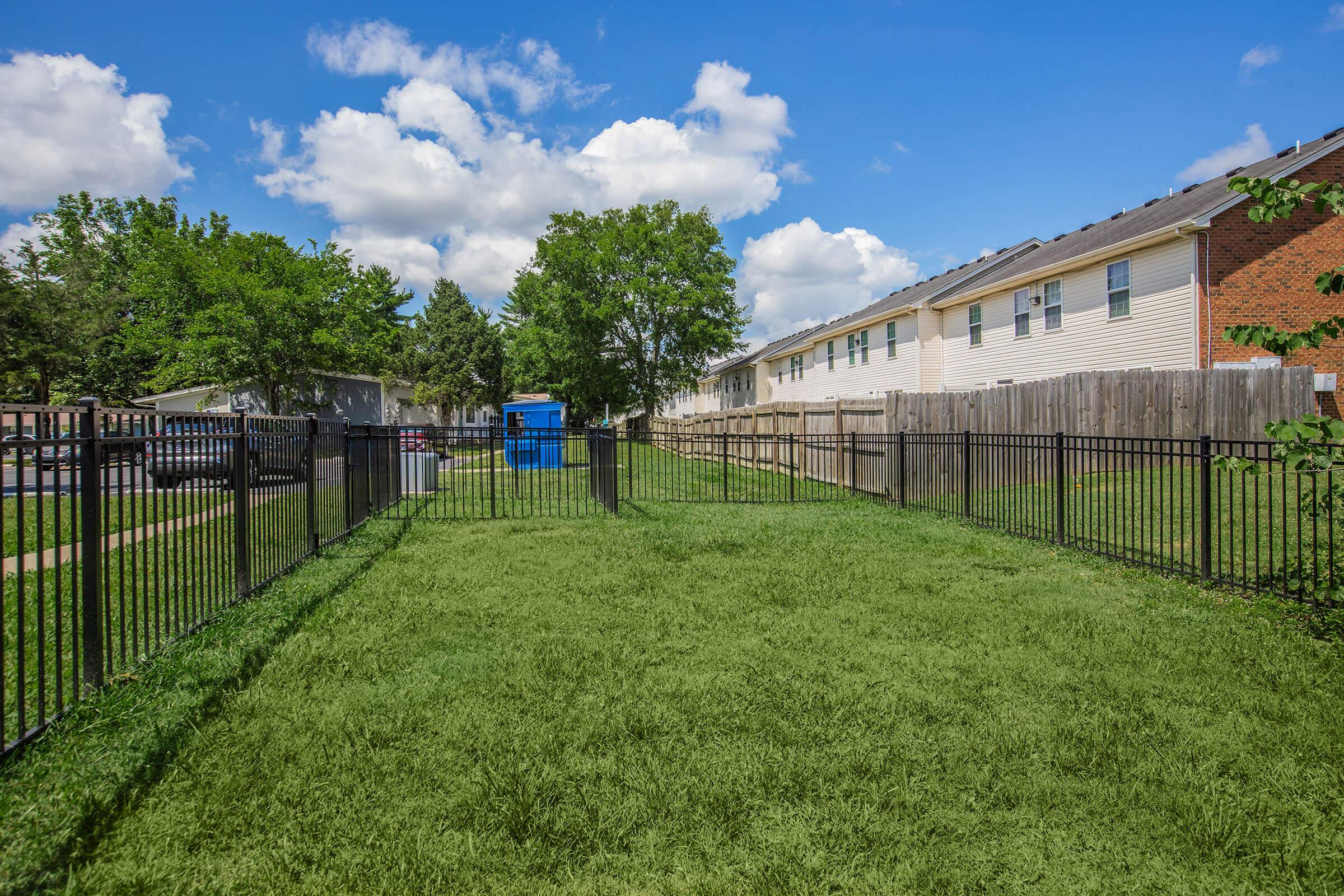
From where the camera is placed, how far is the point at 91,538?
11.8 feet

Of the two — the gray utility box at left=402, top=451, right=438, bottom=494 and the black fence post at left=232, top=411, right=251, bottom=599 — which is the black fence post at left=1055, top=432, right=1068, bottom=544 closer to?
the black fence post at left=232, top=411, right=251, bottom=599

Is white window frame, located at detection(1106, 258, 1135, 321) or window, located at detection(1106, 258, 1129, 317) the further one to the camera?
window, located at detection(1106, 258, 1129, 317)

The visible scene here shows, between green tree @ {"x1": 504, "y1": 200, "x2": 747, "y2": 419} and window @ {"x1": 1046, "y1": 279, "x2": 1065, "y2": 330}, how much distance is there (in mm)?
23897

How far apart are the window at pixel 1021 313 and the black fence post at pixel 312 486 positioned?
17.8m

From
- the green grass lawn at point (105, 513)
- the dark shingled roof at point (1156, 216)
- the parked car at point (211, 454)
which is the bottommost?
the green grass lawn at point (105, 513)

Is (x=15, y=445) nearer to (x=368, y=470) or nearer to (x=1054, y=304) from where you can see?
(x=368, y=470)

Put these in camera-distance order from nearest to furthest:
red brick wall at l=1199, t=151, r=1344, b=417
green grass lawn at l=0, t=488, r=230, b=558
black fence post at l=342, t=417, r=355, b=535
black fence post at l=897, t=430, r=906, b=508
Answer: green grass lawn at l=0, t=488, r=230, b=558, black fence post at l=342, t=417, r=355, b=535, black fence post at l=897, t=430, r=906, b=508, red brick wall at l=1199, t=151, r=1344, b=417

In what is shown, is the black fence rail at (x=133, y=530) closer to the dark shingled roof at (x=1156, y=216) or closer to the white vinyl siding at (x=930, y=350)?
the dark shingled roof at (x=1156, y=216)

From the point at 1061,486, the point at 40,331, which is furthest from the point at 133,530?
the point at 40,331

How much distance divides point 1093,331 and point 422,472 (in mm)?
15998

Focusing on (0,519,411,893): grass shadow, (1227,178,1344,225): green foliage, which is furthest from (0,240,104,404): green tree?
(1227,178,1344,225): green foliage

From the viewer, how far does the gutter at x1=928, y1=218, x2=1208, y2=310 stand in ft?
45.4

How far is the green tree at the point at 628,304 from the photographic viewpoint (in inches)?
1590

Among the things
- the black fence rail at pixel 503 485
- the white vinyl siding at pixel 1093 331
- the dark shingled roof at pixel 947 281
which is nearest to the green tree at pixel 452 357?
the dark shingled roof at pixel 947 281
